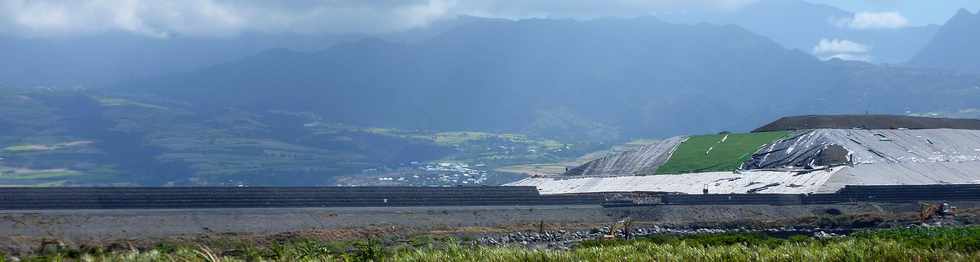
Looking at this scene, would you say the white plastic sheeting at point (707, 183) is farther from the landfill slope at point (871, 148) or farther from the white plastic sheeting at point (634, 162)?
the white plastic sheeting at point (634, 162)

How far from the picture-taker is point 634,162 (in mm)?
87688

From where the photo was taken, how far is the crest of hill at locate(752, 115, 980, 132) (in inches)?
3376

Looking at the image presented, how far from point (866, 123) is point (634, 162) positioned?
1598 cm

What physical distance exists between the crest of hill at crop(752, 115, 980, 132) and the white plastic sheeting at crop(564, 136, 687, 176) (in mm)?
7274

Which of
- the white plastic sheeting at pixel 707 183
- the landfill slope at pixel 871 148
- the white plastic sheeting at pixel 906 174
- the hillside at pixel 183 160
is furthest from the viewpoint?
the hillside at pixel 183 160

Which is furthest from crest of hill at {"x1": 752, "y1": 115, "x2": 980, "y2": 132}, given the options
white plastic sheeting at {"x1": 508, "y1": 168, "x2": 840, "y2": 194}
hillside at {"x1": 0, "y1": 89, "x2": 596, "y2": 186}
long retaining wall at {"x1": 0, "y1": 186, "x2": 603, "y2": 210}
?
hillside at {"x1": 0, "y1": 89, "x2": 596, "y2": 186}

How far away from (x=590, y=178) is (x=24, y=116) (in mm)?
140585

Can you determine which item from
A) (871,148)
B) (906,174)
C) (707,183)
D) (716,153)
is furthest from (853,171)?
(716,153)

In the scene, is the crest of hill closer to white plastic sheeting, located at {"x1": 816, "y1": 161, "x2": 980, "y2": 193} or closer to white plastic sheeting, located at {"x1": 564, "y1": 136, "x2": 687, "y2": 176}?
white plastic sheeting, located at {"x1": 564, "y1": 136, "x2": 687, "y2": 176}

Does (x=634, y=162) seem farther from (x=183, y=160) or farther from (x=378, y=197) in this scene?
(x=183, y=160)

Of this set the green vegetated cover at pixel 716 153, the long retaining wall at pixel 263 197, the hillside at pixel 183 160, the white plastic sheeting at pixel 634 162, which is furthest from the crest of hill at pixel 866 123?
the hillside at pixel 183 160

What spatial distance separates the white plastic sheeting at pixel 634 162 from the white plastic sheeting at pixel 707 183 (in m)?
3.83

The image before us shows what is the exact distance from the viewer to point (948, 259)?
28.7 meters

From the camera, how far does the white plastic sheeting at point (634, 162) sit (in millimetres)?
84688
